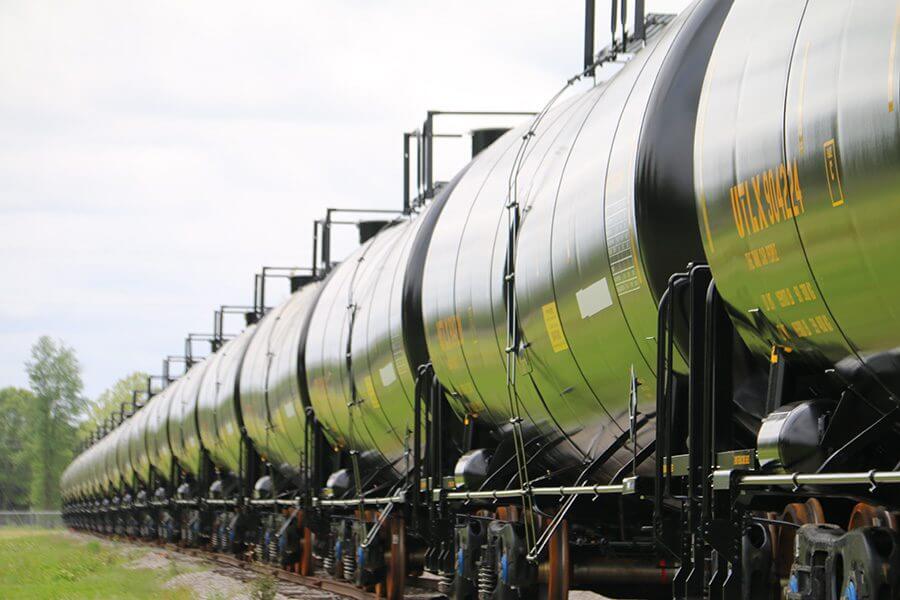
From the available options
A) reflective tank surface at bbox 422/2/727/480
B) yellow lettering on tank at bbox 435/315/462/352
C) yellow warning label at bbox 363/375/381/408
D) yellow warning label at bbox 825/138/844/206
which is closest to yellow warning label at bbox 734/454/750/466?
reflective tank surface at bbox 422/2/727/480

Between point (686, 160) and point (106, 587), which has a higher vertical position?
point (686, 160)

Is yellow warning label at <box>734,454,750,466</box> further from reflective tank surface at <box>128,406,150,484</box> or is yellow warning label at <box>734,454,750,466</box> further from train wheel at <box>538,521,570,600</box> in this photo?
reflective tank surface at <box>128,406,150,484</box>

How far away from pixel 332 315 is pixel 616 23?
8.26 metres

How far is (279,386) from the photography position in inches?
855

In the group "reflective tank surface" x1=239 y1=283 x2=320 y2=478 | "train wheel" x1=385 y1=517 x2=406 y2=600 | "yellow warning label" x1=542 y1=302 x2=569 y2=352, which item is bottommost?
"train wheel" x1=385 y1=517 x2=406 y2=600

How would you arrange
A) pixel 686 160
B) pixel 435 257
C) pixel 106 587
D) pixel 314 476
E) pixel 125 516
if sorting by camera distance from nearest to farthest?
pixel 686 160
pixel 435 257
pixel 314 476
pixel 106 587
pixel 125 516

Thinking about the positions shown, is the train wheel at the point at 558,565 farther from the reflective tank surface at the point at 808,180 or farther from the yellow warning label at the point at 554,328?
the reflective tank surface at the point at 808,180

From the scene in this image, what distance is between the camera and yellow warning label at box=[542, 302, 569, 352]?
9.14m

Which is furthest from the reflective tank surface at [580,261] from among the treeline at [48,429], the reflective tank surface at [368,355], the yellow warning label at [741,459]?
the treeline at [48,429]

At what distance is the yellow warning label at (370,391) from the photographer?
15607 mm

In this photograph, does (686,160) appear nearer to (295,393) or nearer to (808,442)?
(808,442)

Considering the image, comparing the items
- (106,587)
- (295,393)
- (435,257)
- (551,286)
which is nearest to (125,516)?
(106,587)

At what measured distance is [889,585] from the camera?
5.52m

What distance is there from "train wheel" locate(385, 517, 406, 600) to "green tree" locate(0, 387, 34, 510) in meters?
127
